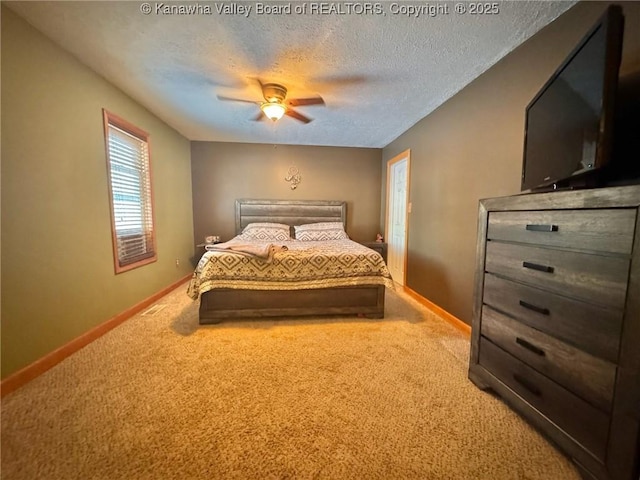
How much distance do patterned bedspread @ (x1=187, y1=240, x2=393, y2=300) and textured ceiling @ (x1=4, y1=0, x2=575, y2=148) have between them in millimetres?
1657

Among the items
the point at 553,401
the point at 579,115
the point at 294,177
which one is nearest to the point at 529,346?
the point at 553,401

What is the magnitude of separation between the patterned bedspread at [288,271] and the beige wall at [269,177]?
6.80 feet

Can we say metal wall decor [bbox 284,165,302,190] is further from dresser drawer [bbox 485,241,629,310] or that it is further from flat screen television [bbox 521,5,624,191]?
dresser drawer [bbox 485,241,629,310]

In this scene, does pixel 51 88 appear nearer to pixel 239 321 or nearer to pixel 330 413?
pixel 239 321

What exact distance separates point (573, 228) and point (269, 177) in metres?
4.02

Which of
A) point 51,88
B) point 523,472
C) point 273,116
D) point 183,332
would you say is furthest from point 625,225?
point 51,88

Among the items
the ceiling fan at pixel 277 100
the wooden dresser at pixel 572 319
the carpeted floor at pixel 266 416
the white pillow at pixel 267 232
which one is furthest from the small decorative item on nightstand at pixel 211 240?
the wooden dresser at pixel 572 319

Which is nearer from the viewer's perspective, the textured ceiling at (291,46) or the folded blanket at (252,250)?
the textured ceiling at (291,46)

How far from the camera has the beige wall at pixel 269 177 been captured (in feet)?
14.0

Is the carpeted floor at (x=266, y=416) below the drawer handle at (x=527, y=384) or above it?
below

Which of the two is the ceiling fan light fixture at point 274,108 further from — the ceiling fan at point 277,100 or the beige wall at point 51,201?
the beige wall at point 51,201

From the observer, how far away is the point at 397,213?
3.93 metres

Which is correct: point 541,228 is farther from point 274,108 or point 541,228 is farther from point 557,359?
point 274,108

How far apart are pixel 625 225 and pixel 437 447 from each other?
1181 millimetres
